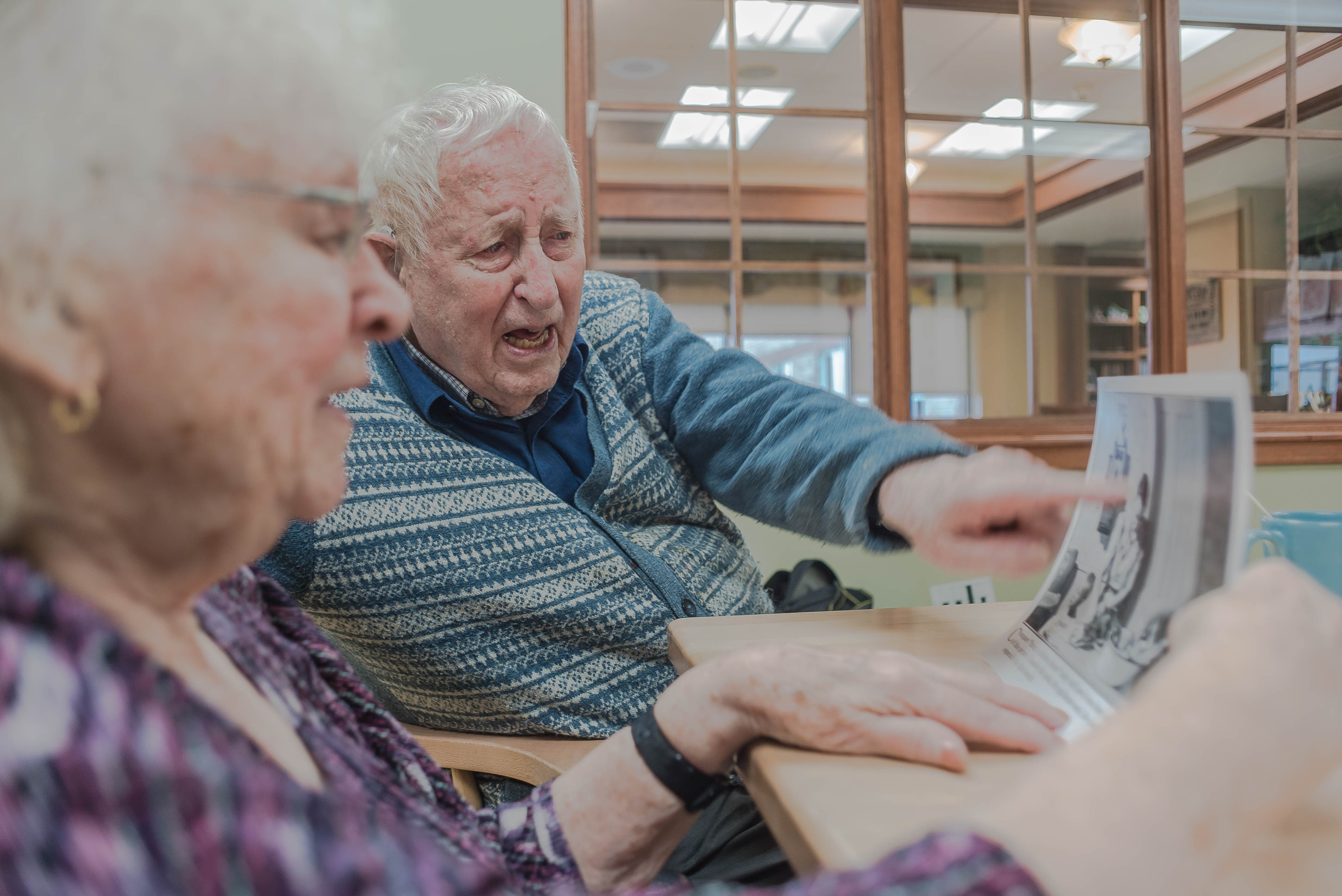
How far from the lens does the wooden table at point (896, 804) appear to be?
1.33 ft

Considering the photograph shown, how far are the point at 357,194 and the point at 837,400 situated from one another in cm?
77

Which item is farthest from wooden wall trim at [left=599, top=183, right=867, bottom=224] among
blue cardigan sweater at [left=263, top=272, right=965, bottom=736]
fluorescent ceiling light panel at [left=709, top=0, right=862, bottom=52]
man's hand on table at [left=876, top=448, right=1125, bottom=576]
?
man's hand on table at [left=876, top=448, right=1125, bottom=576]

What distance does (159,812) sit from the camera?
1.08ft

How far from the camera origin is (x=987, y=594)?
98.8 inches

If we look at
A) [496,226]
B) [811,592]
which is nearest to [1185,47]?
[811,592]

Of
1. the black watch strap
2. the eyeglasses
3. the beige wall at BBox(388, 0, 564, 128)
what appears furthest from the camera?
the beige wall at BBox(388, 0, 564, 128)

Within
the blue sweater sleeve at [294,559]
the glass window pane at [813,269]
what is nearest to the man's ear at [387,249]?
the blue sweater sleeve at [294,559]

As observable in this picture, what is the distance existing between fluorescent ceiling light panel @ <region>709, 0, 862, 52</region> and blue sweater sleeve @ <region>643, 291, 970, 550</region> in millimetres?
1614

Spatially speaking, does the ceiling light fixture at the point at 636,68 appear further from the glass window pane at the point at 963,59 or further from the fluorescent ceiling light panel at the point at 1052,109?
the fluorescent ceiling light panel at the point at 1052,109

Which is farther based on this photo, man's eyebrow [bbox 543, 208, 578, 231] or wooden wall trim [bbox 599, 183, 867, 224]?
wooden wall trim [bbox 599, 183, 867, 224]

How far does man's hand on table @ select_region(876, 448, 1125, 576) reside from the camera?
796 millimetres

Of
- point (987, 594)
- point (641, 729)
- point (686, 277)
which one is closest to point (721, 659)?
point (641, 729)

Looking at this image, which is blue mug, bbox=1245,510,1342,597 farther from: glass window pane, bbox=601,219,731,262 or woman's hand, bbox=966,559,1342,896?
glass window pane, bbox=601,219,731,262

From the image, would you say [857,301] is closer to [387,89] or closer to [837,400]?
[837,400]
